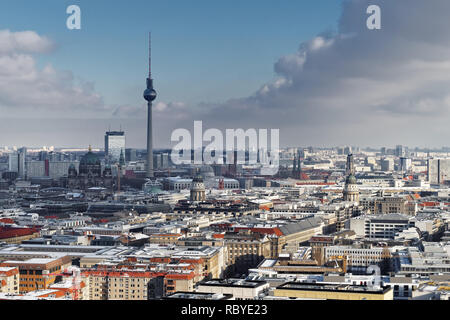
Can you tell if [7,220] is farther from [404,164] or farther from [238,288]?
[404,164]

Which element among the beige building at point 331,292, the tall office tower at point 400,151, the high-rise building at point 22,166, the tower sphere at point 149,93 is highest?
the tower sphere at point 149,93

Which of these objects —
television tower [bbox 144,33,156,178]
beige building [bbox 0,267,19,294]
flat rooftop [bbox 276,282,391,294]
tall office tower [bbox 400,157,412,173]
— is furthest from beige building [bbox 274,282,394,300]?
tall office tower [bbox 400,157,412,173]

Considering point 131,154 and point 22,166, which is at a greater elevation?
point 131,154

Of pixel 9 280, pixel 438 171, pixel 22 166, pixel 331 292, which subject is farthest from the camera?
pixel 22 166

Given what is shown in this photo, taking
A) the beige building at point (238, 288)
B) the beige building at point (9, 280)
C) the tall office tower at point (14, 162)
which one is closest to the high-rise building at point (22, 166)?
the tall office tower at point (14, 162)

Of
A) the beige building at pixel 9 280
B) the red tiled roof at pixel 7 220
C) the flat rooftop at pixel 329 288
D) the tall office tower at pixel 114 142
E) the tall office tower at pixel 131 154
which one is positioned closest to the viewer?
the flat rooftop at pixel 329 288

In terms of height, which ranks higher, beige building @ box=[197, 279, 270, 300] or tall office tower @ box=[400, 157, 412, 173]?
tall office tower @ box=[400, 157, 412, 173]

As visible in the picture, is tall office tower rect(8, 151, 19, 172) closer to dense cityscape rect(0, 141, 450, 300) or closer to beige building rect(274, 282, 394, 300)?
dense cityscape rect(0, 141, 450, 300)

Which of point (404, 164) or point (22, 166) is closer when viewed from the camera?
point (22, 166)

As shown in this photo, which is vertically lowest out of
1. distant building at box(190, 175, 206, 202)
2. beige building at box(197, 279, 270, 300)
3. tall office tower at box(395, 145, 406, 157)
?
beige building at box(197, 279, 270, 300)

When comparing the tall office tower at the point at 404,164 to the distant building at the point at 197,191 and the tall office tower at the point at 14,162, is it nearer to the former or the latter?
the tall office tower at the point at 14,162

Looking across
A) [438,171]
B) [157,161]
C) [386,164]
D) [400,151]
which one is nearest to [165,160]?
[157,161]
